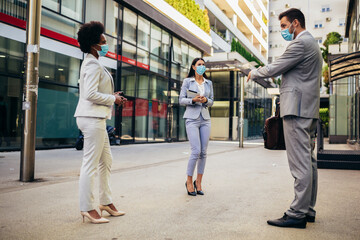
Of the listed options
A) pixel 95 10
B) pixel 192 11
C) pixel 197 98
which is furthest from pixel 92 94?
pixel 192 11

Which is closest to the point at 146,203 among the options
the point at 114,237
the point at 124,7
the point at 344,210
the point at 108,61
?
the point at 114,237

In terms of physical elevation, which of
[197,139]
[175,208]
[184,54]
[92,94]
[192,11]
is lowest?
[175,208]

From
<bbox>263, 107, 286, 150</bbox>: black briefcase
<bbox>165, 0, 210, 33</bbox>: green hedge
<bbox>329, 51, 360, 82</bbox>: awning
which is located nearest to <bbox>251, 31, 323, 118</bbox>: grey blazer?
<bbox>263, 107, 286, 150</bbox>: black briefcase

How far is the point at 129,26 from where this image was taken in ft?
56.2

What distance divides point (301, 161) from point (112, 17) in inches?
567

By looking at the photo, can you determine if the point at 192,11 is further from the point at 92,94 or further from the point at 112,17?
the point at 92,94

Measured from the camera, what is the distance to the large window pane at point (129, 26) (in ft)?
55.2

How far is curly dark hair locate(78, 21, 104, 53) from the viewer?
338 centimetres

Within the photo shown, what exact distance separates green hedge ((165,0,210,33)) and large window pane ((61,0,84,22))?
747cm

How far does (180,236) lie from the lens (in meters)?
2.92

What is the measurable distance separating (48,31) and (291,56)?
11.0m

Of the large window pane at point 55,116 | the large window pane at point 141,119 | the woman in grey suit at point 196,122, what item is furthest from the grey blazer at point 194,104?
the large window pane at point 141,119

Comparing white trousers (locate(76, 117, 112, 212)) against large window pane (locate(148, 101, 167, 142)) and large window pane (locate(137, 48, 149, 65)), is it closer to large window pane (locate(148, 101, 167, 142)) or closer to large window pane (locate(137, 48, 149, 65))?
large window pane (locate(137, 48, 149, 65))

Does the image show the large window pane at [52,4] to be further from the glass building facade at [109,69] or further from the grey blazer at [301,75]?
the grey blazer at [301,75]
